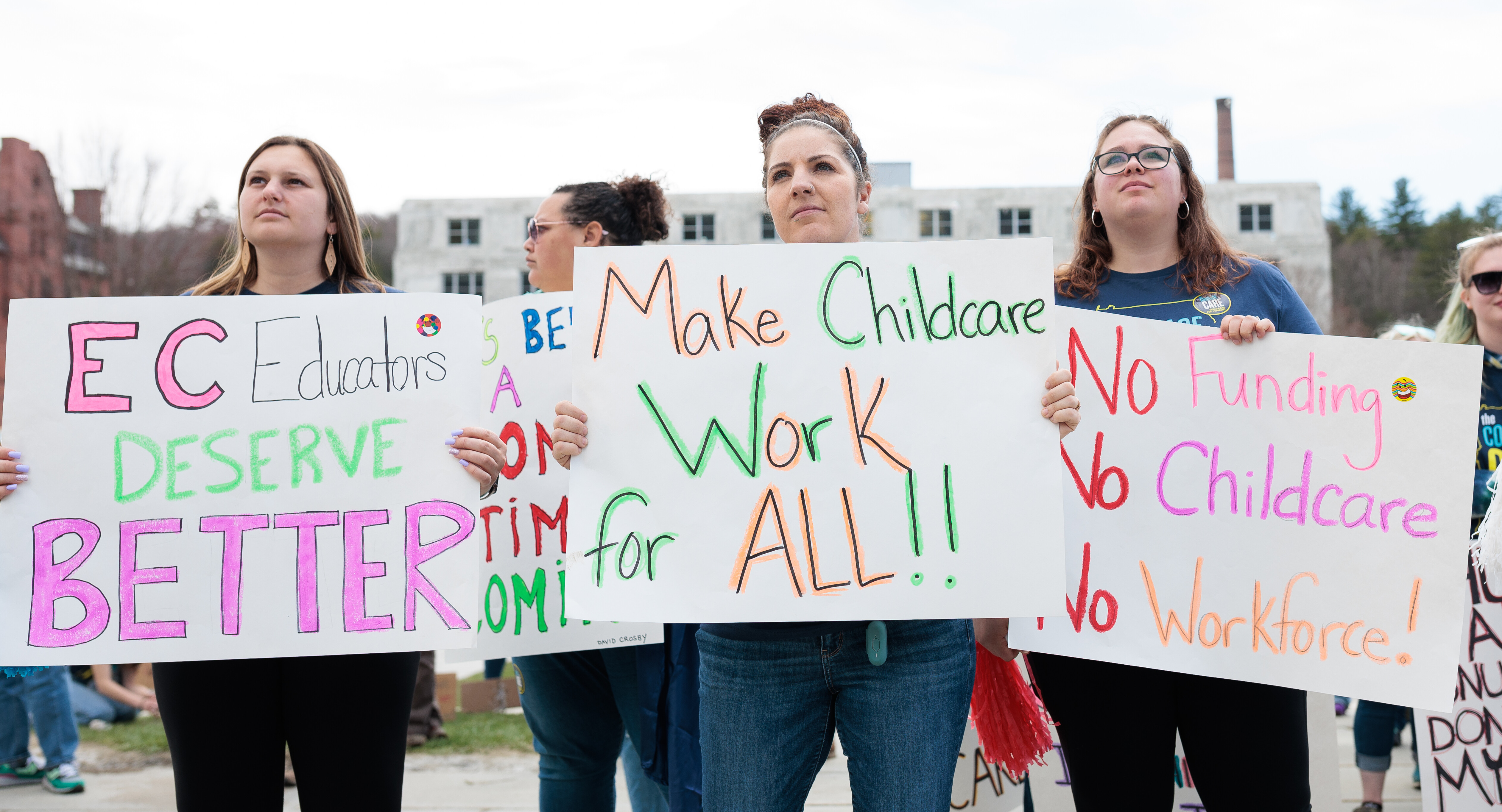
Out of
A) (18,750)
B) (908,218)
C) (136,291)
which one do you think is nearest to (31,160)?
(136,291)

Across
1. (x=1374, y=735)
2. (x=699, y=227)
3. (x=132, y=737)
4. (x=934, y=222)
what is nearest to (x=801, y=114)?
(x=1374, y=735)

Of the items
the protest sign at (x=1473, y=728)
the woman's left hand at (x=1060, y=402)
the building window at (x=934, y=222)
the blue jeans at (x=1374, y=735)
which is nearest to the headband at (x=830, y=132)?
the woman's left hand at (x=1060, y=402)

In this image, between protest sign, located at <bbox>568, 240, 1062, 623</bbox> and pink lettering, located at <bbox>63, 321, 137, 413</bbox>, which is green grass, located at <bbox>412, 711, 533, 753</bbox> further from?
protest sign, located at <bbox>568, 240, 1062, 623</bbox>

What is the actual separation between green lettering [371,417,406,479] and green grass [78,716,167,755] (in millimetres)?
4198

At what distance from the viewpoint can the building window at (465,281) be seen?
138 feet

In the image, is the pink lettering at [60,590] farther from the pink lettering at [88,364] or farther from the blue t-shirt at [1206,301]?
the blue t-shirt at [1206,301]

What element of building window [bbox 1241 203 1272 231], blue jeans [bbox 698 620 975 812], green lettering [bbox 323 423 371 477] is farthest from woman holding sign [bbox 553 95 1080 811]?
building window [bbox 1241 203 1272 231]

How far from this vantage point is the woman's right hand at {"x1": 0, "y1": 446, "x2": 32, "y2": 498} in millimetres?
2209

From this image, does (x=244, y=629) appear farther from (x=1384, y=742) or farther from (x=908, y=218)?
(x=908, y=218)

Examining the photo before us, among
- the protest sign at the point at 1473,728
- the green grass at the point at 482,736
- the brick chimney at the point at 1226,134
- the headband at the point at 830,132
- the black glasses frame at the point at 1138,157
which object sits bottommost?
the green grass at the point at 482,736

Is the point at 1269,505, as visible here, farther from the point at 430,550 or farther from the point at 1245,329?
the point at 430,550

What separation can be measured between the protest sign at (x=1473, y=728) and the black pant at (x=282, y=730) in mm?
2739

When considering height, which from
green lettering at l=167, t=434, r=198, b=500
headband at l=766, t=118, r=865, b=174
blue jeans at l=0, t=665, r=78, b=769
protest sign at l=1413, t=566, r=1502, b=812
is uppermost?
headband at l=766, t=118, r=865, b=174

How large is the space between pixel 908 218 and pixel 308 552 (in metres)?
40.5
